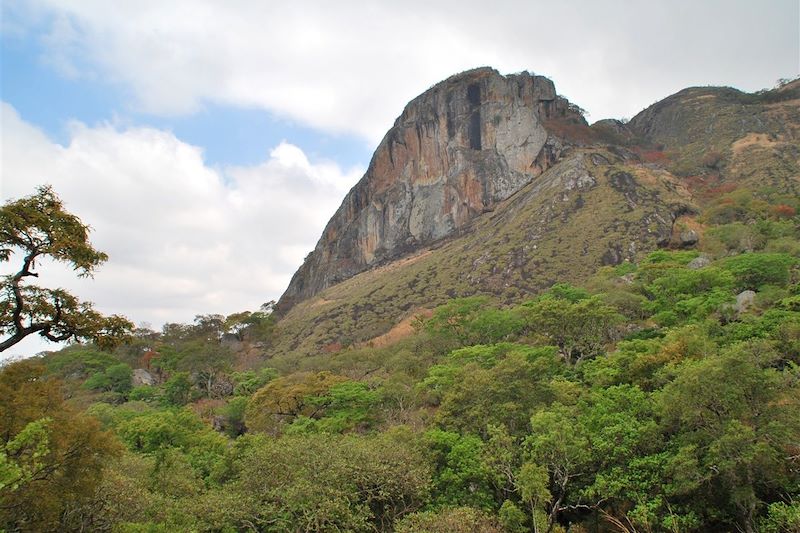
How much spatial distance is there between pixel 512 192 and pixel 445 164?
49.9 ft

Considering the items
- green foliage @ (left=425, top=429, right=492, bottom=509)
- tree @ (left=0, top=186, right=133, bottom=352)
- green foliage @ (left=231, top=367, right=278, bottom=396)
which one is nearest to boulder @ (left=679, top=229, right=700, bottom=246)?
green foliage @ (left=231, top=367, right=278, bottom=396)

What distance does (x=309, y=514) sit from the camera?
12.6 metres

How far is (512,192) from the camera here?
275ft

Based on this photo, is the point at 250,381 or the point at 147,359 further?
the point at 147,359

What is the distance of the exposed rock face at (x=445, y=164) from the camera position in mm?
86250

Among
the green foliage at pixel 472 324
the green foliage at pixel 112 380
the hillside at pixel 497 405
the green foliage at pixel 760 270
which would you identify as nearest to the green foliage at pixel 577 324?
the hillside at pixel 497 405

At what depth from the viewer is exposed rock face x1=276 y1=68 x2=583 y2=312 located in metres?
86.2

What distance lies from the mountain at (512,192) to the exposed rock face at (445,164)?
10.1 inches

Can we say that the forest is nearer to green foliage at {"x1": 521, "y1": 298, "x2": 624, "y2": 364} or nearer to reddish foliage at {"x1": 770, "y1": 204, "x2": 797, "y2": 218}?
green foliage at {"x1": 521, "y1": 298, "x2": 624, "y2": 364}

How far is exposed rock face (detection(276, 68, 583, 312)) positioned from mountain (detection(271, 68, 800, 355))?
0.26m

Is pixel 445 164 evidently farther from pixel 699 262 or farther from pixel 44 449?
pixel 44 449

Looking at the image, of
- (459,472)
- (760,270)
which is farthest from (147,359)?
(760,270)

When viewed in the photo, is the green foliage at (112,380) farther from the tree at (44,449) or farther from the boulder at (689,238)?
the boulder at (689,238)

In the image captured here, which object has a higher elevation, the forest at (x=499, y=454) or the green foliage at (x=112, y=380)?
the green foliage at (x=112, y=380)
